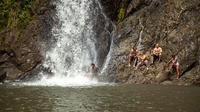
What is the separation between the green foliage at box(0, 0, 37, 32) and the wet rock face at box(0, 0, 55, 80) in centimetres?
48

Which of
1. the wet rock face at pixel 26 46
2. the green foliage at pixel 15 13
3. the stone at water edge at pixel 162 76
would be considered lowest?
the stone at water edge at pixel 162 76

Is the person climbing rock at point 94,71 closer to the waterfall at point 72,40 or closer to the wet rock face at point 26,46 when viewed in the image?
the waterfall at point 72,40

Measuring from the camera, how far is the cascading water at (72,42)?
1656 centimetres

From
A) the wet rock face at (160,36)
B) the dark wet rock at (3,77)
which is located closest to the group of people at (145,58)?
the wet rock face at (160,36)

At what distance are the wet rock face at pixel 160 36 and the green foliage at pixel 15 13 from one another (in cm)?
771

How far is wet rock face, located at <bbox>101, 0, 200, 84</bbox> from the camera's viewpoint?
1280 centimetres

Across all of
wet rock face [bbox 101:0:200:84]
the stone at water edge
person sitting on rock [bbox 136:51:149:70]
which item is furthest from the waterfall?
the stone at water edge

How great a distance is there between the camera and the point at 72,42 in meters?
17.5

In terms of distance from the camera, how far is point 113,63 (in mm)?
14828

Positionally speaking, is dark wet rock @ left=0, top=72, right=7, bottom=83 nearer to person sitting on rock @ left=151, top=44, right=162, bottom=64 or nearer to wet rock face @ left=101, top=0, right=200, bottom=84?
wet rock face @ left=101, top=0, right=200, bottom=84

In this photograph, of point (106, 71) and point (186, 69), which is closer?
point (186, 69)

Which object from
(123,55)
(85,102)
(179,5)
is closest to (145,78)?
(123,55)

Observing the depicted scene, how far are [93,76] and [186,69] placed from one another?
5971mm

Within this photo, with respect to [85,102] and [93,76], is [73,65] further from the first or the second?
[85,102]
